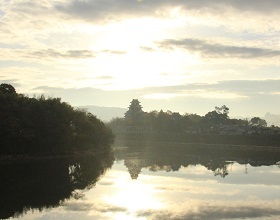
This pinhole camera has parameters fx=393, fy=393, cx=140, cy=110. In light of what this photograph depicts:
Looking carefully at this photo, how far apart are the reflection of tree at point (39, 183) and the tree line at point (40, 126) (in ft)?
25.3

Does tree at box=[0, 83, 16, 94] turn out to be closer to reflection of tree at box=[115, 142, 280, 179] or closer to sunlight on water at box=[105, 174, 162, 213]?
reflection of tree at box=[115, 142, 280, 179]

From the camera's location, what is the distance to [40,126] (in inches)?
3214

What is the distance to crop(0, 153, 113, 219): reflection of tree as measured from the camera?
117 feet

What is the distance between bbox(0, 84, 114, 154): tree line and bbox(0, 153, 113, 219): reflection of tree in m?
7.70

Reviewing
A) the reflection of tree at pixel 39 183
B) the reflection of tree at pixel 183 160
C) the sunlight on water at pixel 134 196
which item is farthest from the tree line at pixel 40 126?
the sunlight on water at pixel 134 196

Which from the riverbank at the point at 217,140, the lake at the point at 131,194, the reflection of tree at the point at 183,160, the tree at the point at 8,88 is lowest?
the lake at the point at 131,194

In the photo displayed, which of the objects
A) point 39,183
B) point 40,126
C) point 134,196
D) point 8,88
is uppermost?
point 8,88

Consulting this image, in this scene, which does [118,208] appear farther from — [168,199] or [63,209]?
[168,199]

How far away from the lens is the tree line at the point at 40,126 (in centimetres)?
7538

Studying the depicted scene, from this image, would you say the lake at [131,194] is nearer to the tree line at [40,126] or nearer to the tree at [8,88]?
the tree line at [40,126]

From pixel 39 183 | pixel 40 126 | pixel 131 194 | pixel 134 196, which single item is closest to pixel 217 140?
pixel 40 126

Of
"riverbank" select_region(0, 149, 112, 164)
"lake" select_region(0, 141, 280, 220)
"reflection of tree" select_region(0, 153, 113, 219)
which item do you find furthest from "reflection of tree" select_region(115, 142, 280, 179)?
"riverbank" select_region(0, 149, 112, 164)

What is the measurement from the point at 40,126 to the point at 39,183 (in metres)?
35.2

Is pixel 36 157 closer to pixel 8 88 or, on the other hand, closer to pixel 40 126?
pixel 40 126
